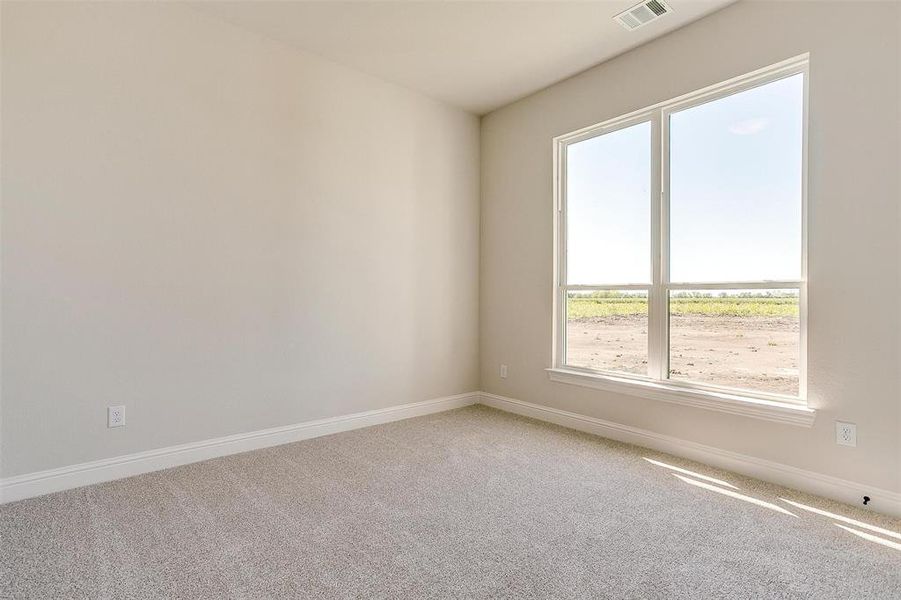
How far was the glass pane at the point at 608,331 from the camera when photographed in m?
3.27

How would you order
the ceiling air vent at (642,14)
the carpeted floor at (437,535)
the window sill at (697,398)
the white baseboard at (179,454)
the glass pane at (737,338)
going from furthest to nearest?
1. the ceiling air vent at (642,14)
2. the glass pane at (737,338)
3. the window sill at (697,398)
4. the white baseboard at (179,454)
5. the carpeted floor at (437,535)

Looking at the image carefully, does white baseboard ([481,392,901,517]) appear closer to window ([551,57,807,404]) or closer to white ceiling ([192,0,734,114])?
window ([551,57,807,404])

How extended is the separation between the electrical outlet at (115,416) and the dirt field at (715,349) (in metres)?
3.14

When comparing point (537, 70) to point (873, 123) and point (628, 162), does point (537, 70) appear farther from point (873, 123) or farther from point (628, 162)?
point (873, 123)

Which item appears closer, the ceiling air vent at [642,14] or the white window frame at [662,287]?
the white window frame at [662,287]

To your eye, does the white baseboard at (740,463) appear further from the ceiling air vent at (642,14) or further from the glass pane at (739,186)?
the ceiling air vent at (642,14)

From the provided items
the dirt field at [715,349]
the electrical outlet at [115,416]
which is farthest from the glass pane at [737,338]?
the electrical outlet at [115,416]

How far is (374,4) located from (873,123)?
2.75 metres

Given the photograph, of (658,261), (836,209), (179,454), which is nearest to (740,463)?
(658,261)

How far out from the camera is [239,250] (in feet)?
9.83

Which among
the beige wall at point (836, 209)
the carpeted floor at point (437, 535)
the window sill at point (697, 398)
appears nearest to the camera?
the carpeted floor at point (437, 535)

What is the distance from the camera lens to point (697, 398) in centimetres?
285

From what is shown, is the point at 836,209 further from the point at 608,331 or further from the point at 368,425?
the point at 368,425

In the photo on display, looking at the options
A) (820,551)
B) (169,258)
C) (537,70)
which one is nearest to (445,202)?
(537,70)
